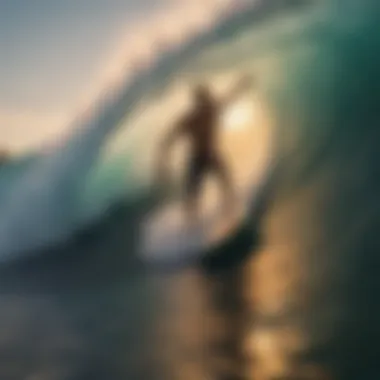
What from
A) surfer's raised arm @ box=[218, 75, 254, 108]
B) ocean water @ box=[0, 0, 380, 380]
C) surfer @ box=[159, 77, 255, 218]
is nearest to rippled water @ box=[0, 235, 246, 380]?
ocean water @ box=[0, 0, 380, 380]

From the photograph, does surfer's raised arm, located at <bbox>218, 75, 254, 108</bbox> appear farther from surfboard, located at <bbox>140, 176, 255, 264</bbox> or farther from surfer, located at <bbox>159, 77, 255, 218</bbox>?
surfboard, located at <bbox>140, 176, 255, 264</bbox>

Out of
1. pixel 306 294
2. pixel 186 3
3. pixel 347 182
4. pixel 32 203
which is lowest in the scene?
pixel 306 294

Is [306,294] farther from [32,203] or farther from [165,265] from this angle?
[32,203]

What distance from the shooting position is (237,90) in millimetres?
958

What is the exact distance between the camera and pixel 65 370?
3.14ft

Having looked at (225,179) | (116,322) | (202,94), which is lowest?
(116,322)

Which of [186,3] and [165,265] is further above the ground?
[186,3]

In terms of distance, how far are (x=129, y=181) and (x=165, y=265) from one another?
12 cm

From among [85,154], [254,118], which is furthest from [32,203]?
[254,118]

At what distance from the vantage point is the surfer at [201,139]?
0.95m

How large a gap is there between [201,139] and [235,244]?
0.15m

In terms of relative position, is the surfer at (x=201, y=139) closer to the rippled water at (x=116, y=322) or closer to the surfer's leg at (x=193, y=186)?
the surfer's leg at (x=193, y=186)

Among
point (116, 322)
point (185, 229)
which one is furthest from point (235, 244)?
point (116, 322)

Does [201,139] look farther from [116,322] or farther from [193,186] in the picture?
[116,322]
